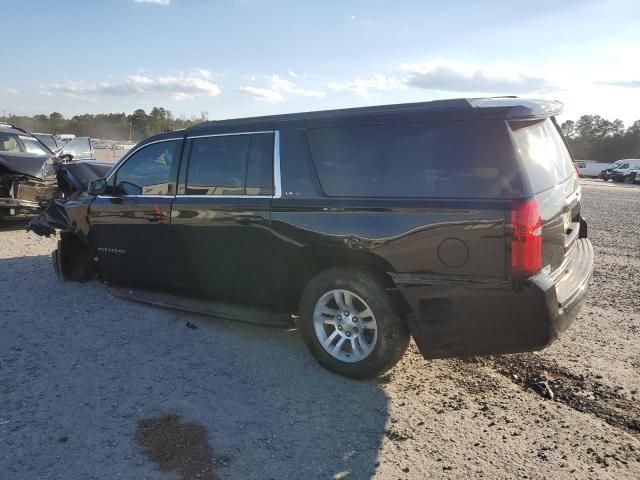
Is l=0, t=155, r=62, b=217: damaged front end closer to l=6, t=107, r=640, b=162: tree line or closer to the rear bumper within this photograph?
the rear bumper

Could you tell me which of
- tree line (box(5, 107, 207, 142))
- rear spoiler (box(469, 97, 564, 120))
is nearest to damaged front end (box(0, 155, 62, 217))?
rear spoiler (box(469, 97, 564, 120))

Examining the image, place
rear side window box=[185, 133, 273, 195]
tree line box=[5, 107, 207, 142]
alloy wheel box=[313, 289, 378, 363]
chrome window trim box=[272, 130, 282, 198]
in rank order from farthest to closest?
1. tree line box=[5, 107, 207, 142]
2. rear side window box=[185, 133, 273, 195]
3. chrome window trim box=[272, 130, 282, 198]
4. alloy wheel box=[313, 289, 378, 363]

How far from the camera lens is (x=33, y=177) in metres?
10.0

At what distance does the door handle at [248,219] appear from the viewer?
170 inches

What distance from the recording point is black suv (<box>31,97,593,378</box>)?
3.34m

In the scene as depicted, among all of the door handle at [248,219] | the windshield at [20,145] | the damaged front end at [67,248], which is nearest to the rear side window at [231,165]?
the door handle at [248,219]

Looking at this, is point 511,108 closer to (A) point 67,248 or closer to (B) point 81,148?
(A) point 67,248

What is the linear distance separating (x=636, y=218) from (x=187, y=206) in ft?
43.3

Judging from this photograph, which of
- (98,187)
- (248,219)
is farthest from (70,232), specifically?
(248,219)

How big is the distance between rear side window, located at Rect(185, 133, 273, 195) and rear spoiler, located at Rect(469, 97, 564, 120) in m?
1.72

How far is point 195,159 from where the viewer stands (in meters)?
4.89

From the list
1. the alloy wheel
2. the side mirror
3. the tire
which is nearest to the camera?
the tire

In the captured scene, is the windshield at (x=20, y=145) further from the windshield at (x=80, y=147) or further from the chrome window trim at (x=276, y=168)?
the chrome window trim at (x=276, y=168)

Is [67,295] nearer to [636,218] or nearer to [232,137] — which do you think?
[232,137]
